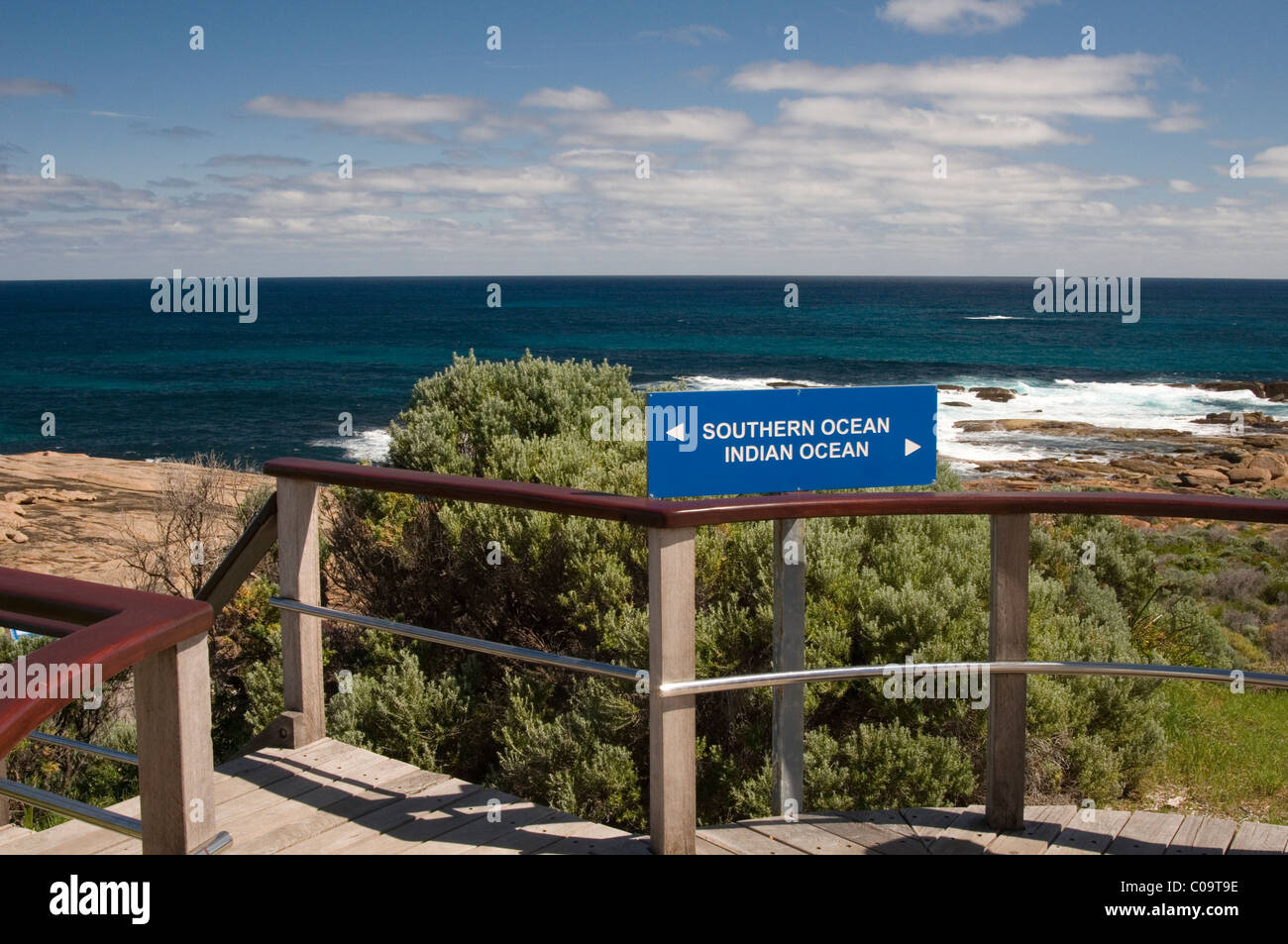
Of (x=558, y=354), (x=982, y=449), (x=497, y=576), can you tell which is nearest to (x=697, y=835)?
(x=497, y=576)

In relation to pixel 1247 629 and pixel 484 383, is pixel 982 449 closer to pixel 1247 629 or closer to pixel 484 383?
pixel 1247 629

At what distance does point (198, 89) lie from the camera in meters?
103

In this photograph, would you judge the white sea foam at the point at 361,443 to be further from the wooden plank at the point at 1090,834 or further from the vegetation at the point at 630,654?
the wooden plank at the point at 1090,834

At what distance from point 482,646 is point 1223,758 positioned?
538cm

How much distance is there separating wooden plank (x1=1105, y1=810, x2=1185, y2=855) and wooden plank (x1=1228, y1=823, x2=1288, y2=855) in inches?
6.4

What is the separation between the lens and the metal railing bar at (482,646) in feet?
8.86

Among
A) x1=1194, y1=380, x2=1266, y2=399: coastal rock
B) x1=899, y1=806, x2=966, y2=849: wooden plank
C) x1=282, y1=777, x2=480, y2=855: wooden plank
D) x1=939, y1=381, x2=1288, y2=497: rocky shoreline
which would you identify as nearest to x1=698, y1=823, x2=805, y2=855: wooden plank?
x1=899, y1=806, x2=966, y2=849: wooden plank

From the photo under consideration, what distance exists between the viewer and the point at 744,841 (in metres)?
2.97

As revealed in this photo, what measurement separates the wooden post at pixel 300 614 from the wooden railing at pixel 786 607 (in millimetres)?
437

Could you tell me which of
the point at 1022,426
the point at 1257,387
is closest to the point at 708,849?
the point at 1022,426

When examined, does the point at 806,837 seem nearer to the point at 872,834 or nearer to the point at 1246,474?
the point at 872,834

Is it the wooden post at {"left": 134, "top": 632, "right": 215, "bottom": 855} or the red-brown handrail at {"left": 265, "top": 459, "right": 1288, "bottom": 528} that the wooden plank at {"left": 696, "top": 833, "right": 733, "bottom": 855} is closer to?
the red-brown handrail at {"left": 265, "top": 459, "right": 1288, "bottom": 528}

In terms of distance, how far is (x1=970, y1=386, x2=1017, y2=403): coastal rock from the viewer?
44.1 metres

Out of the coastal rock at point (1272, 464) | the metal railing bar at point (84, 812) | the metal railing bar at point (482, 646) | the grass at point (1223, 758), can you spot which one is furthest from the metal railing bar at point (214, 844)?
the coastal rock at point (1272, 464)
